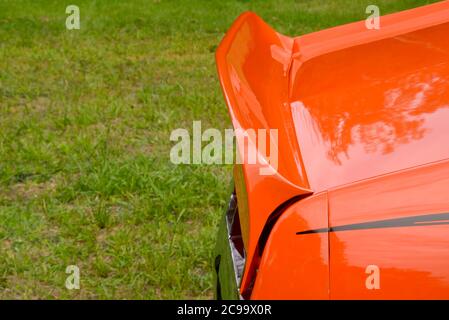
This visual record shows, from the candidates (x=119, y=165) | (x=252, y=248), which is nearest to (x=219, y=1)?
(x=119, y=165)

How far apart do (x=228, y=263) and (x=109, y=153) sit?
8.06 ft

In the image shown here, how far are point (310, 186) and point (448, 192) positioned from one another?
33 centimetres

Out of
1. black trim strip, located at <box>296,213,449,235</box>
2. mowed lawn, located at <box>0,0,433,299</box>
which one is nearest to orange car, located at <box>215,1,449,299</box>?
black trim strip, located at <box>296,213,449,235</box>

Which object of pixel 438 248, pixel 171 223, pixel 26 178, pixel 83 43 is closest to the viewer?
pixel 438 248

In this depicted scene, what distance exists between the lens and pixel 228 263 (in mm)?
2359

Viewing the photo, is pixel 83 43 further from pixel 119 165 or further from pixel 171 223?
pixel 171 223

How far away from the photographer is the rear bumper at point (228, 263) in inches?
87.3

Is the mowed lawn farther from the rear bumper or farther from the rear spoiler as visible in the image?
the rear spoiler

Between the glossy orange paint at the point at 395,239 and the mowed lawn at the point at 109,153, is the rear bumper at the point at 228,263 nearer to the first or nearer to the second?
the glossy orange paint at the point at 395,239

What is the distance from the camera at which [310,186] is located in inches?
73.0

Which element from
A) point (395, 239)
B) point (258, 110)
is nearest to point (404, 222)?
point (395, 239)

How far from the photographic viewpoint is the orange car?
173 cm

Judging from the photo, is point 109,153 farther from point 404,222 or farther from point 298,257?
point 404,222

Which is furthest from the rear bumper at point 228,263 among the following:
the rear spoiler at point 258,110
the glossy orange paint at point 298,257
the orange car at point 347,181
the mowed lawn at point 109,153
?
the mowed lawn at point 109,153
